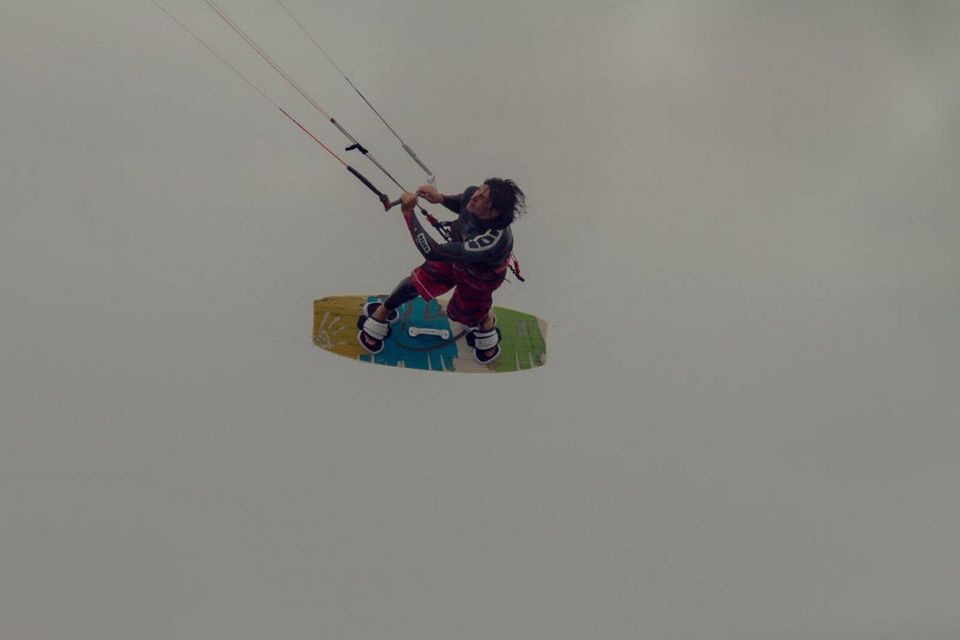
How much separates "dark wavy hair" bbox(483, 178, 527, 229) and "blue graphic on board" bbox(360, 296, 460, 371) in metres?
0.33

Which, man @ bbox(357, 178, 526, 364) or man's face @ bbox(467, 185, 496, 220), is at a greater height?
man's face @ bbox(467, 185, 496, 220)

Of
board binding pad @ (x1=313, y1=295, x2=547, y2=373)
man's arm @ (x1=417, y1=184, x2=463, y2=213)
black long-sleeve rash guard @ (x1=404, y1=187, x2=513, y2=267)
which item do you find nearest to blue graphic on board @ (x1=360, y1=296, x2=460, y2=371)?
board binding pad @ (x1=313, y1=295, x2=547, y2=373)

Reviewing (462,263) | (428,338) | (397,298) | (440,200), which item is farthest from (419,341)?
(440,200)

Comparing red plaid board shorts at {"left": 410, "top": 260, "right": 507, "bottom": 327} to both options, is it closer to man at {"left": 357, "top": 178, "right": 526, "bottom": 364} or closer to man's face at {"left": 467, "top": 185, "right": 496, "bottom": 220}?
man at {"left": 357, "top": 178, "right": 526, "bottom": 364}

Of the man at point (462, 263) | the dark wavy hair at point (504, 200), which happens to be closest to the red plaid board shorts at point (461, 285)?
the man at point (462, 263)

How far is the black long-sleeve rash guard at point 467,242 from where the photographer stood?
106 inches

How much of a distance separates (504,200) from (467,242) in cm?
19

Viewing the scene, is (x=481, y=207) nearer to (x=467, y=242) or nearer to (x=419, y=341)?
(x=467, y=242)

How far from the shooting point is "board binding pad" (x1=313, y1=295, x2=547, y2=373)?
271 cm

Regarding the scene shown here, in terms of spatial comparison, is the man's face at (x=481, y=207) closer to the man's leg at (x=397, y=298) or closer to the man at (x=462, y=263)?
the man at (x=462, y=263)

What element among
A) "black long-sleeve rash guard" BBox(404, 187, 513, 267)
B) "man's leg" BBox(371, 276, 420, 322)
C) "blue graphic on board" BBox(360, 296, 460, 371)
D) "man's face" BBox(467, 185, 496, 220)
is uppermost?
"man's face" BBox(467, 185, 496, 220)

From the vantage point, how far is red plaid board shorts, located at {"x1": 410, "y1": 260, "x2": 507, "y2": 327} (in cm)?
273

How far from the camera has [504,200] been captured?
9.11ft

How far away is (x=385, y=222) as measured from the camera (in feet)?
9.07
